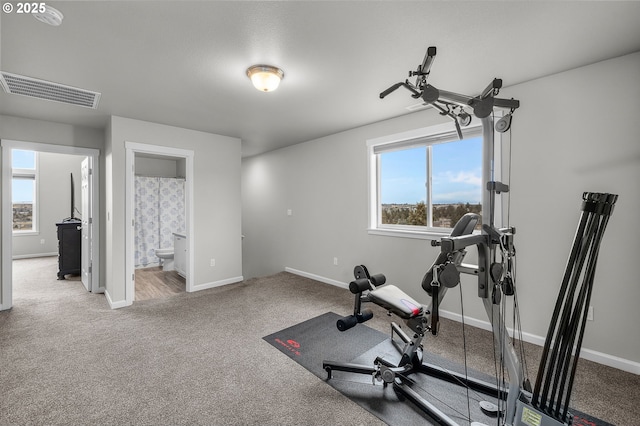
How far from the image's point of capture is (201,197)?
4332 millimetres

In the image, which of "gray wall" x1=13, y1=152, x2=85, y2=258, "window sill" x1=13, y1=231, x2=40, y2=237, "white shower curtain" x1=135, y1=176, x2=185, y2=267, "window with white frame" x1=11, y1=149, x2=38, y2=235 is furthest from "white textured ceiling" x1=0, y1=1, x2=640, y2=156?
"window sill" x1=13, y1=231, x2=40, y2=237

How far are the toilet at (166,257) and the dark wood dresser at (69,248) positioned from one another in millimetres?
1214

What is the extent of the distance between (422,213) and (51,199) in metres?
8.29

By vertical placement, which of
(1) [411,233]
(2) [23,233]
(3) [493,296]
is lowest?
(2) [23,233]

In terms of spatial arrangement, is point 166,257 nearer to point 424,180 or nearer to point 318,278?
point 318,278

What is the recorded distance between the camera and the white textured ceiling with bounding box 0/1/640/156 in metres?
1.71

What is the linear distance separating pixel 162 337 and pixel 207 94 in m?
2.37

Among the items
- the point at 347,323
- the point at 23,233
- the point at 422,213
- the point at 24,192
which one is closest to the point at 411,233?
the point at 422,213

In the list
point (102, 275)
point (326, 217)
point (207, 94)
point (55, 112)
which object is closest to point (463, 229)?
point (207, 94)

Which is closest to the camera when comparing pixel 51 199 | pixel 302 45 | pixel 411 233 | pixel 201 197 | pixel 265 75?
pixel 302 45

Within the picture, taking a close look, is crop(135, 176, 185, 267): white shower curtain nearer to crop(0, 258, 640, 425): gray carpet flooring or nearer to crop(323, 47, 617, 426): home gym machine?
crop(0, 258, 640, 425): gray carpet flooring

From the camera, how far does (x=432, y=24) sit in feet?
6.01

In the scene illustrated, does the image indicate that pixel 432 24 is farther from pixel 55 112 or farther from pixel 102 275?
pixel 102 275

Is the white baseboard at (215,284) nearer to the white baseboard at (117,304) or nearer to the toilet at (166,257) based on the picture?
the white baseboard at (117,304)
